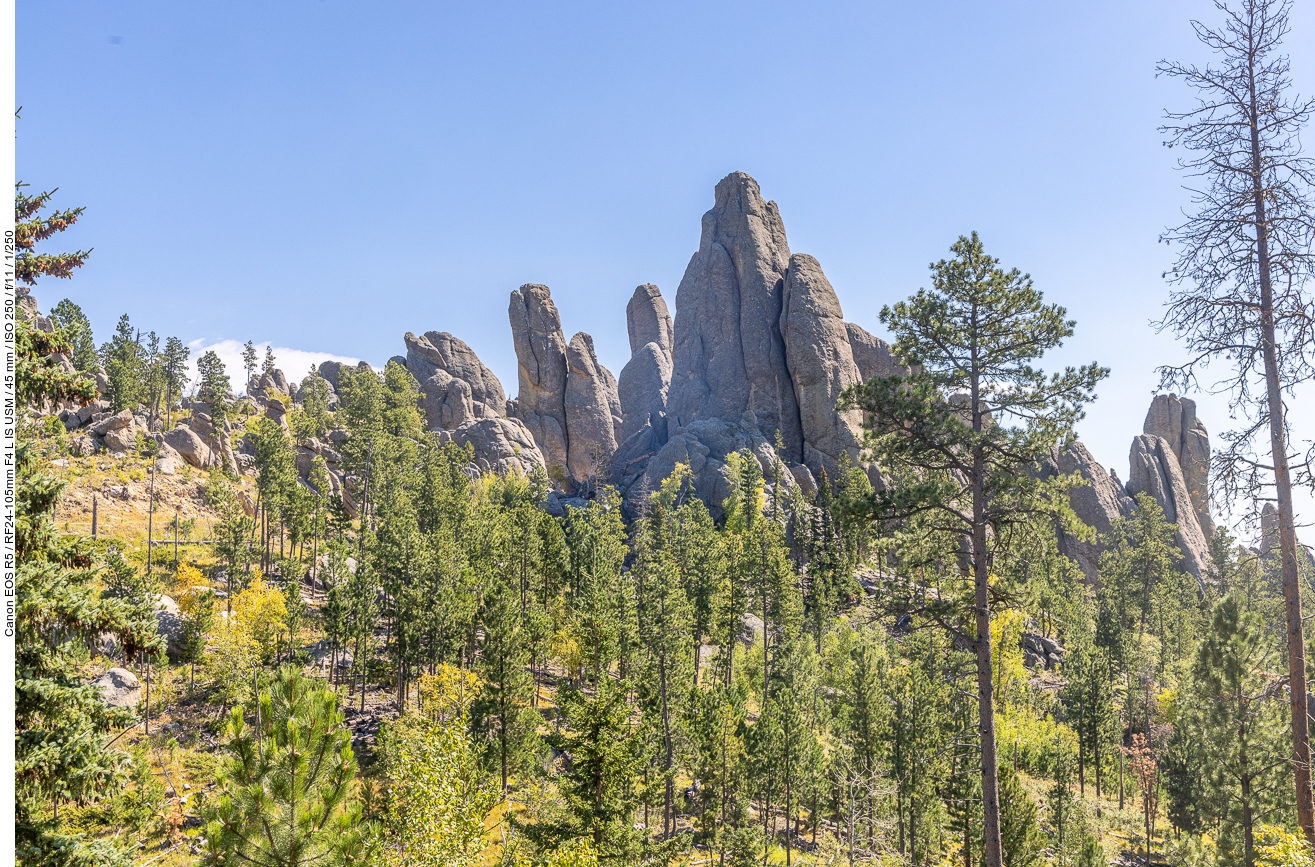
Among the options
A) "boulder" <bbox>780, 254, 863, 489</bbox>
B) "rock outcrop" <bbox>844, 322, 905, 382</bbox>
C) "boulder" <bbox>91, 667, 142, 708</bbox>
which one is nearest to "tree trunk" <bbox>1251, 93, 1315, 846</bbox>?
"boulder" <bbox>91, 667, 142, 708</bbox>

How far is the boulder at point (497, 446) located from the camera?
88.2 metres

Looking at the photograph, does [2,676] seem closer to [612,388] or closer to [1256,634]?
[1256,634]

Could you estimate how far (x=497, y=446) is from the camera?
90.6 m

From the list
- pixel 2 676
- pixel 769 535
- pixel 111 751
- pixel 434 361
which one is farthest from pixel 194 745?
pixel 434 361

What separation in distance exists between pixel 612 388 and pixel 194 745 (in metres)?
98.9

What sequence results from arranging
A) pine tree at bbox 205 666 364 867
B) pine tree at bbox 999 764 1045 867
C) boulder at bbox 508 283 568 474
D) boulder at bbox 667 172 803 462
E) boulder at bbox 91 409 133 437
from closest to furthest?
pine tree at bbox 205 666 364 867
pine tree at bbox 999 764 1045 867
boulder at bbox 91 409 133 437
boulder at bbox 667 172 803 462
boulder at bbox 508 283 568 474

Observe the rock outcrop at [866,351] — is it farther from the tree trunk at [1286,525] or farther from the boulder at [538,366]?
the tree trunk at [1286,525]

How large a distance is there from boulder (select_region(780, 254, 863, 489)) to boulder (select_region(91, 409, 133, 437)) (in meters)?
75.7

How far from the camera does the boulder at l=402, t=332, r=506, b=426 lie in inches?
4176

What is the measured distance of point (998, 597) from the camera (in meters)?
13.1

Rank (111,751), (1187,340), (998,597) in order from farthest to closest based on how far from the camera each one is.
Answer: (998,597) < (1187,340) < (111,751)

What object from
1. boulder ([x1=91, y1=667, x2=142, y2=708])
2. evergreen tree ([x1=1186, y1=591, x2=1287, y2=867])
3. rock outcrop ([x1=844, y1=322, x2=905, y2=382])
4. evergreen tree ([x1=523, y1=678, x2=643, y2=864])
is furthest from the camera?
rock outcrop ([x1=844, y1=322, x2=905, y2=382])

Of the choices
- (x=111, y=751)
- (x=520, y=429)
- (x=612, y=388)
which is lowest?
(x=111, y=751)

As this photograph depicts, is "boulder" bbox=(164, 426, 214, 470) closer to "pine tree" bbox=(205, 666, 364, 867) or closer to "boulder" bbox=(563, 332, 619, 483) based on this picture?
"boulder" bbox=(563, 332, 619, 483)
